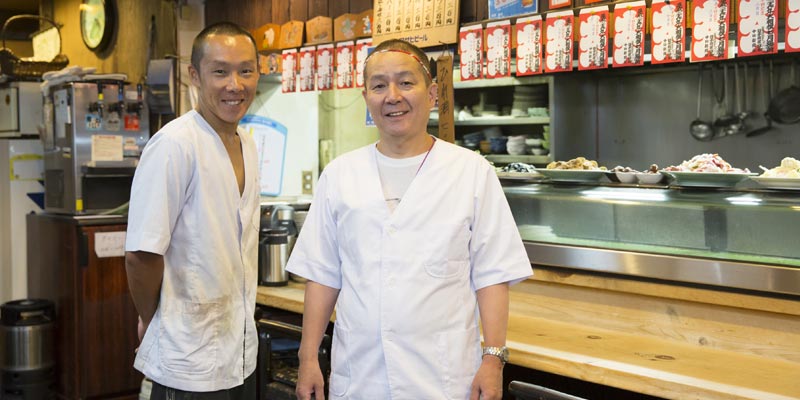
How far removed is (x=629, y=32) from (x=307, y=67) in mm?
2437

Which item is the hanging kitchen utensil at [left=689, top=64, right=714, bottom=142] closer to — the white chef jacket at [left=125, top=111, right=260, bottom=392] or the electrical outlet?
the electrical outlet

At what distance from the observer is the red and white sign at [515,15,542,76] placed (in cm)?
414

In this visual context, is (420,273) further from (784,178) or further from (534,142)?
(534,142)

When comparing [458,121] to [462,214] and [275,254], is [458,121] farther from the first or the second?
[462,214]

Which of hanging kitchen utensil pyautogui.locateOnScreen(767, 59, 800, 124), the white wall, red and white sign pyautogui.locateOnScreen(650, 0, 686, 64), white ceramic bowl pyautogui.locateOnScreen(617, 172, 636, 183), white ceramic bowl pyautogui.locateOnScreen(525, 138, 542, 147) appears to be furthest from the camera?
the white wall

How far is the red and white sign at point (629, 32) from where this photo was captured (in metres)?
3.77

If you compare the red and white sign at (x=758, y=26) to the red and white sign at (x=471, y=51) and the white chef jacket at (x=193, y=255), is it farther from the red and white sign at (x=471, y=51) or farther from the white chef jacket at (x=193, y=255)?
the white chef jacket at (x=193, y=255)

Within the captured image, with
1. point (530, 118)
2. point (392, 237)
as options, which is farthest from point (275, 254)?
point (530, 118)

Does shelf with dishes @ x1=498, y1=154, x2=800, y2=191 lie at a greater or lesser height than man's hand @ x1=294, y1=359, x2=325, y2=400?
greater

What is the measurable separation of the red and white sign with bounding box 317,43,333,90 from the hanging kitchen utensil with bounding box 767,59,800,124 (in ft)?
9.50

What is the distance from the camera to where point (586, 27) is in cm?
392

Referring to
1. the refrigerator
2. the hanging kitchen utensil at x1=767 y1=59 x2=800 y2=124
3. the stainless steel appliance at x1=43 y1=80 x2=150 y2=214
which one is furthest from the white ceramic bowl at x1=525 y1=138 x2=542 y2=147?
the refrigerator

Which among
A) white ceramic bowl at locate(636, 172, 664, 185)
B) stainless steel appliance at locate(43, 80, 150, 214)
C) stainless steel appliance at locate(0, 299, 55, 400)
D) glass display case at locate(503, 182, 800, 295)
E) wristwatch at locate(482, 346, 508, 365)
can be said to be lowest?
stainless steel appliance at locate(0, 299, 55, 400)

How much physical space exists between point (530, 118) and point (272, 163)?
225 centimetres
